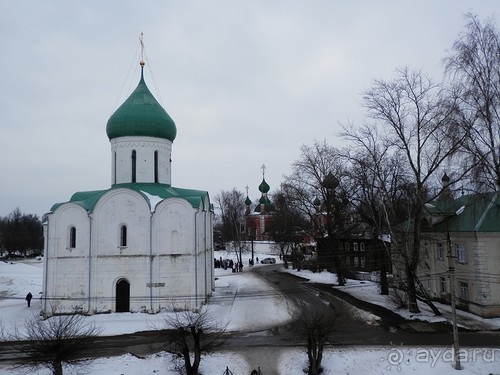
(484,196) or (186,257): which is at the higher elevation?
(484,196)

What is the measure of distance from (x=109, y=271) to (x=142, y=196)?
14.8 feet

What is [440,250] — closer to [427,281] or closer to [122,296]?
[427,281]

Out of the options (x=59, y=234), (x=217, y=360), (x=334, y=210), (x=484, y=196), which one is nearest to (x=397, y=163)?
(x=484, y=196)

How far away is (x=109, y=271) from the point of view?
902 inches

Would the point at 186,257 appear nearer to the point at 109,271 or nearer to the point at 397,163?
the point at 109,271

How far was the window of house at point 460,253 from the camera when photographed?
871 inches

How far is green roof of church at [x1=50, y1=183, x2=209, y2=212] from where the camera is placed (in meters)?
23.9

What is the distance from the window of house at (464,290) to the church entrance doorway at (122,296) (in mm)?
18059

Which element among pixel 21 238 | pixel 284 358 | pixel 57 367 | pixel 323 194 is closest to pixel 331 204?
pixel 323 194

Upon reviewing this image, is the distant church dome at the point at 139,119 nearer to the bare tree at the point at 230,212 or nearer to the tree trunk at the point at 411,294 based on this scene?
the tree trunk at the point at 411,294

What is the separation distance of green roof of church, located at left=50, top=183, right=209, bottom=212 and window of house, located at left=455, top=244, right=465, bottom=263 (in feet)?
48.1

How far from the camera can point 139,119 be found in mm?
26016

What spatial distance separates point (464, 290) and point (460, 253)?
1948 mm

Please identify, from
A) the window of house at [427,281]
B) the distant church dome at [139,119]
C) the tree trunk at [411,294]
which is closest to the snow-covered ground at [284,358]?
the tree trunk at [411,294]
